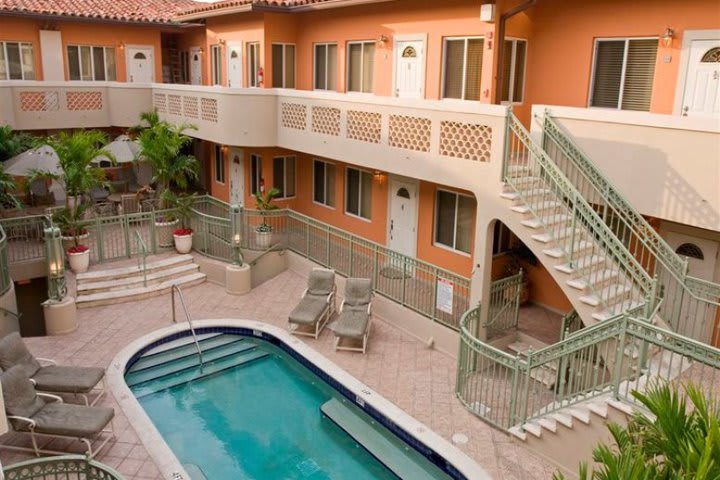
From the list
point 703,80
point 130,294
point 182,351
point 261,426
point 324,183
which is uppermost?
point 703,80

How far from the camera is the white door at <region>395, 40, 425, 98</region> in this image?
16.4 meters

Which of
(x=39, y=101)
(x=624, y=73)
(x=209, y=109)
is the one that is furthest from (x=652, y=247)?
(x=39, y=101)

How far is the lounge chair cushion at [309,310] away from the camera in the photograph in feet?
46.8

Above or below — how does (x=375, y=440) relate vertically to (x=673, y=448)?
below

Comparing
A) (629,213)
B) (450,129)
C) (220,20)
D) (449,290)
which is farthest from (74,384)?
(220,20)

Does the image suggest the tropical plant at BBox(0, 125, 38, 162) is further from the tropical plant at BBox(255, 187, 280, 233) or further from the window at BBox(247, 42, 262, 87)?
the window at BBox(247, 42, 262, 87)

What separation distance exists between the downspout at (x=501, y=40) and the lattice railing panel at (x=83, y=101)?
15815mm

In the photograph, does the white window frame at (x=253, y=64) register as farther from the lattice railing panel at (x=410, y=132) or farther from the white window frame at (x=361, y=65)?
the lattice railing panel at (x=410, y=132)

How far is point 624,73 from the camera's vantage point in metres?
13.5

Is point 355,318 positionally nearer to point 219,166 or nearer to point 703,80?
point 703,80

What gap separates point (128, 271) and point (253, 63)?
868 cm

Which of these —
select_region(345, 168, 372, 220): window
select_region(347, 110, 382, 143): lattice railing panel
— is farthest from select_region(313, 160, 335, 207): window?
select_region(347, 110, 382, 143): lattice railing panel

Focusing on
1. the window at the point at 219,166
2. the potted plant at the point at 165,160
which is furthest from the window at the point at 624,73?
the window at the point at 219,166

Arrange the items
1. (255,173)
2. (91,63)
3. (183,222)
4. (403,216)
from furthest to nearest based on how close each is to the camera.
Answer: (91,63), (255,173), (183,222), (403,216)
